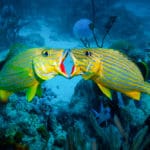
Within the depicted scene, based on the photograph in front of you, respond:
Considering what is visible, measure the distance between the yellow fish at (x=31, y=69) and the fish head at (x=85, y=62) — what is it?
122mm

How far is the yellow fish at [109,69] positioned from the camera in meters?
2.12

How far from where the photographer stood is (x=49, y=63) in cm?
206

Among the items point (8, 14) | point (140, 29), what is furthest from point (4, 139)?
point (140, 29)

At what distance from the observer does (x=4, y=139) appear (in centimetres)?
331

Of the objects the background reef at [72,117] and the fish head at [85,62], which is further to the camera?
the background reef at [72,117]

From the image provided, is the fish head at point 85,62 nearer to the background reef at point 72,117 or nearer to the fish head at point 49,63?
the fish head at point 49,63

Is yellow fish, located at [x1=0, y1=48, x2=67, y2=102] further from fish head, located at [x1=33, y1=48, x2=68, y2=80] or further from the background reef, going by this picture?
the background reef

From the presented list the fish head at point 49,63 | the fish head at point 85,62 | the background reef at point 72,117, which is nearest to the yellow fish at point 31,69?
the fish head at point 49,63

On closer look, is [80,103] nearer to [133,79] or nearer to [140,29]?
[133,79]

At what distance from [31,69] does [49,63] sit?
224 millimetres

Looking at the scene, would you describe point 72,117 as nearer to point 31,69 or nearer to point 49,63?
point 31,69

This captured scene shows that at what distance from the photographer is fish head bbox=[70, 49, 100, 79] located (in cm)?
209

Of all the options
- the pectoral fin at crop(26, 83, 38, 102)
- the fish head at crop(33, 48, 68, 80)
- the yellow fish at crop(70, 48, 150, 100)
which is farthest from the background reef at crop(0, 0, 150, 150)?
the fish head at crop(33, 48, 68, 80)

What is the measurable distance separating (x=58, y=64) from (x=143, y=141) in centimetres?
248
